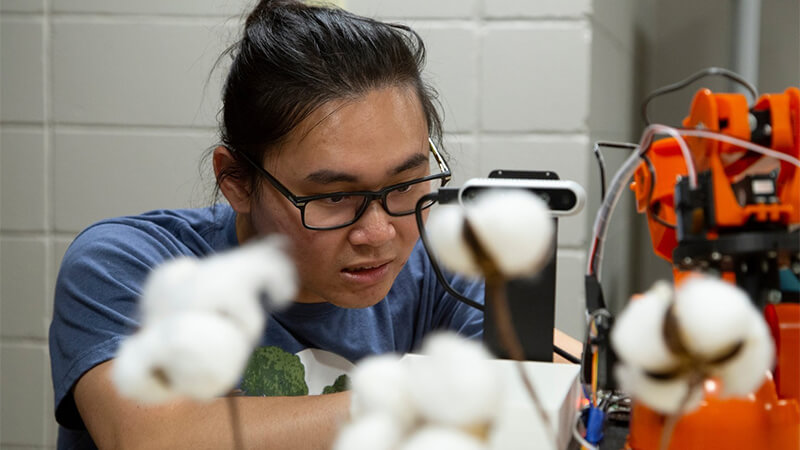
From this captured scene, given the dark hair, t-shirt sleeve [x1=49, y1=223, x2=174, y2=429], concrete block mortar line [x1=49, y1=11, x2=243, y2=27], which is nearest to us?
t-shirt sleeve [x1=49, y1=223, x2=174, y2=429]

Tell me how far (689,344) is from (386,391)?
111 mm

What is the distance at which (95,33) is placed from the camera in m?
2.01

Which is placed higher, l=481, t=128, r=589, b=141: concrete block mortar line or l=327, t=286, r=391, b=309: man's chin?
l=481, t=128, r=589, b=141: concrete block mortar line

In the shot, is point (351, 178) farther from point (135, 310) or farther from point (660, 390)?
point (660, 390)

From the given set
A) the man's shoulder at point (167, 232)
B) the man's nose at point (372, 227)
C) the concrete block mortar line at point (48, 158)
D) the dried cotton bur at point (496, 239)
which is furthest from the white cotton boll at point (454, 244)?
the concrete block mortar line at point (48, 158)

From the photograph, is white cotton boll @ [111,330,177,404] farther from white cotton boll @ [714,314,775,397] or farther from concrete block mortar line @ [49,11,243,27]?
concrete block mortar line @ [49,11,243,27]

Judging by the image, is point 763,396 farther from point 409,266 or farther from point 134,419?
point 409,266

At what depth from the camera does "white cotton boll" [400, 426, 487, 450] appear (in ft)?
0.75

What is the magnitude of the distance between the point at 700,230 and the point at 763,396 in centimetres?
14

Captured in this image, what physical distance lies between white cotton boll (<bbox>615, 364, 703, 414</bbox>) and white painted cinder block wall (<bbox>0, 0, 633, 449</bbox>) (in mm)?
1658

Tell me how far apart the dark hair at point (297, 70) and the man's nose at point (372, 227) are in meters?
0.17

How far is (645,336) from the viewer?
0.27m

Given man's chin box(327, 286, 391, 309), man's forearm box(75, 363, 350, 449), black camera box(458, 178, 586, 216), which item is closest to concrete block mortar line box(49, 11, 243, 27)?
man's chin box(327, 286, 391, 309)

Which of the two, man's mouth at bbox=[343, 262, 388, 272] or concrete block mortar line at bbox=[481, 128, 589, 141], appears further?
concrete block mortar line at bbox=[481, 128, 589, 141]
